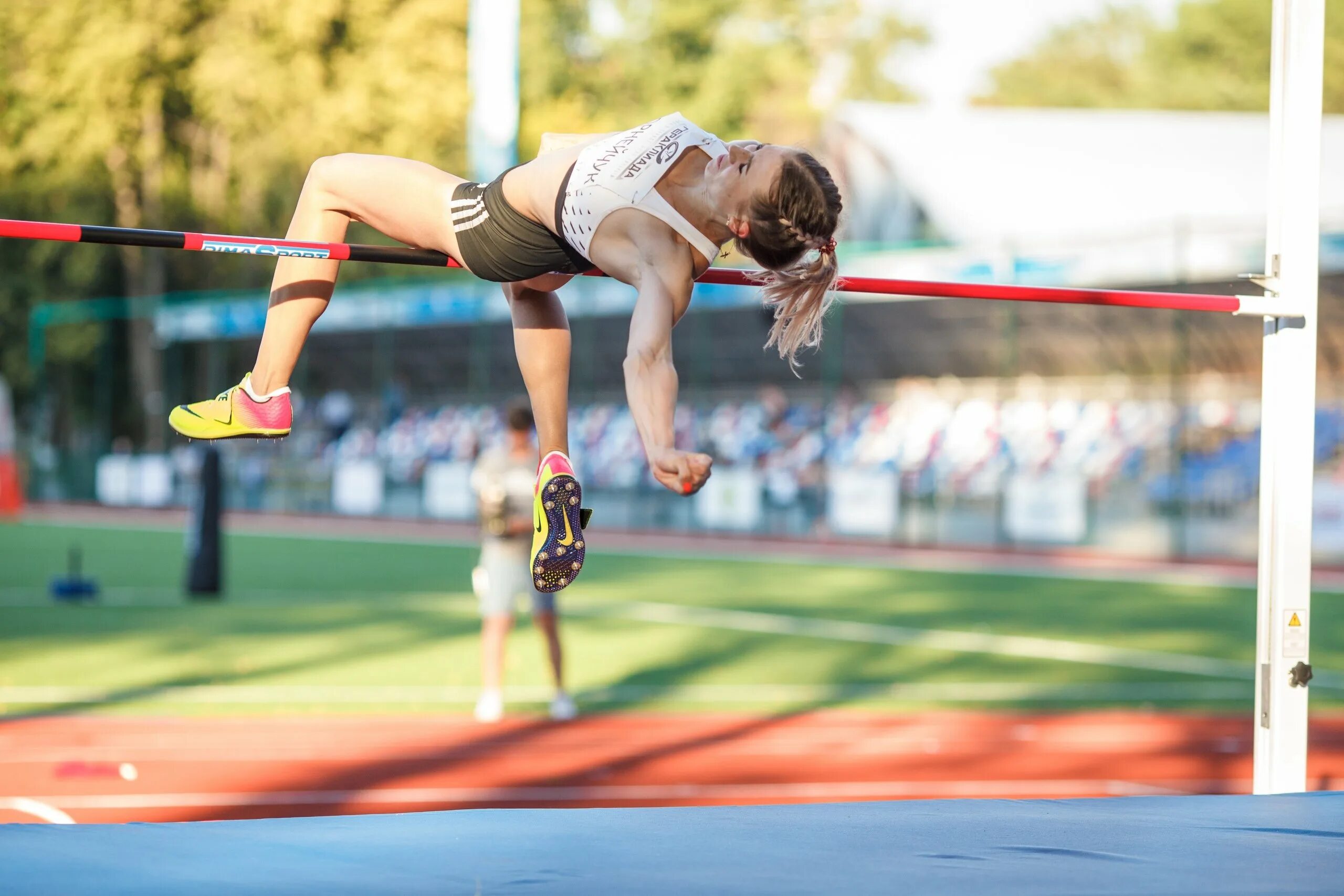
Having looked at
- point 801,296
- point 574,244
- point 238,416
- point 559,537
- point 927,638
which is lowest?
point 927,638

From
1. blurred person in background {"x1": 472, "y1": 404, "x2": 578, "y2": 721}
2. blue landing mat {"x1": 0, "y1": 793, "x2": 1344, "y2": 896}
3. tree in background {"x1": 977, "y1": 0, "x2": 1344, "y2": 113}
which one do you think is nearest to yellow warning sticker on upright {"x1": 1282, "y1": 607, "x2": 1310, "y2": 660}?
blue landing mat {"x1": 0, "y1": 793, "x2": 1344, "y2": 896}

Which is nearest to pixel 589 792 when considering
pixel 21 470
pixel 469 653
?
pixel 469 653

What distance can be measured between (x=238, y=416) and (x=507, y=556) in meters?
4.54

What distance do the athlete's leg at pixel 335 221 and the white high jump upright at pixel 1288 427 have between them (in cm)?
258

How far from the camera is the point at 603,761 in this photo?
309 inches

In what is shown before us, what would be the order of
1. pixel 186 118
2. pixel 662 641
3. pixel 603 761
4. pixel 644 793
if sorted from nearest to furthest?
pixel 644 793, pixel 603 761, pixel 662 641, pixel 186 118

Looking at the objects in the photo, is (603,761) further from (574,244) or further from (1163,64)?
(1163,64)

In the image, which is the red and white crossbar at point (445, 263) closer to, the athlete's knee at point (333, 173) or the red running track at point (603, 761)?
the athlete's knee at point (333, 173)

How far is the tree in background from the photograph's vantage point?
47938 millimetres

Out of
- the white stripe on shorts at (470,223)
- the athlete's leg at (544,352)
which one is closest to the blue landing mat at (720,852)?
the athlete's leg at (544,352)

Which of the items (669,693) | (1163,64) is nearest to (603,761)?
(669,693)

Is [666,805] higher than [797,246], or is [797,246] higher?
[797,246]

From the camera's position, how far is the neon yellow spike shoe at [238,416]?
4.27 meters

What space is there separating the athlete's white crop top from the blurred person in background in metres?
4.80
